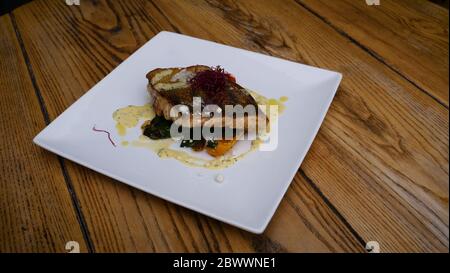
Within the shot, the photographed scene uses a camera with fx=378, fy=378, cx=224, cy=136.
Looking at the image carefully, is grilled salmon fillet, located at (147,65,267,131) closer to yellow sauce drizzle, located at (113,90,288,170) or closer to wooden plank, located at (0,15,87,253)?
yellow sauce drizzle, located at (113,90,288,170)

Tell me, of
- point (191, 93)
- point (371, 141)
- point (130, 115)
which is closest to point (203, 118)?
point (191, 93)

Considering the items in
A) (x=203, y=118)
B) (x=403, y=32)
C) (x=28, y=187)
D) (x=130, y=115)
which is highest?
(x=403, y=32)

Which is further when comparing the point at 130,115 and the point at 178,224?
the point at 130,115

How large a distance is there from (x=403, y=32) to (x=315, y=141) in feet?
2.81

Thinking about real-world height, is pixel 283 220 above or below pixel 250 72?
below

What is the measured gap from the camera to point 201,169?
4.15 ft

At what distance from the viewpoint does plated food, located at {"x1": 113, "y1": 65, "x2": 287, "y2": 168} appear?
1325mm

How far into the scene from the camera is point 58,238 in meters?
1.08

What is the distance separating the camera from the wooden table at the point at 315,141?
3.51 feet

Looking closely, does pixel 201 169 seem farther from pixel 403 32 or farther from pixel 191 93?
pixel 403 32

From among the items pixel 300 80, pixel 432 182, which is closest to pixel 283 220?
pixel 432 182

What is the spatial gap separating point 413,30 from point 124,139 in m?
1.41
